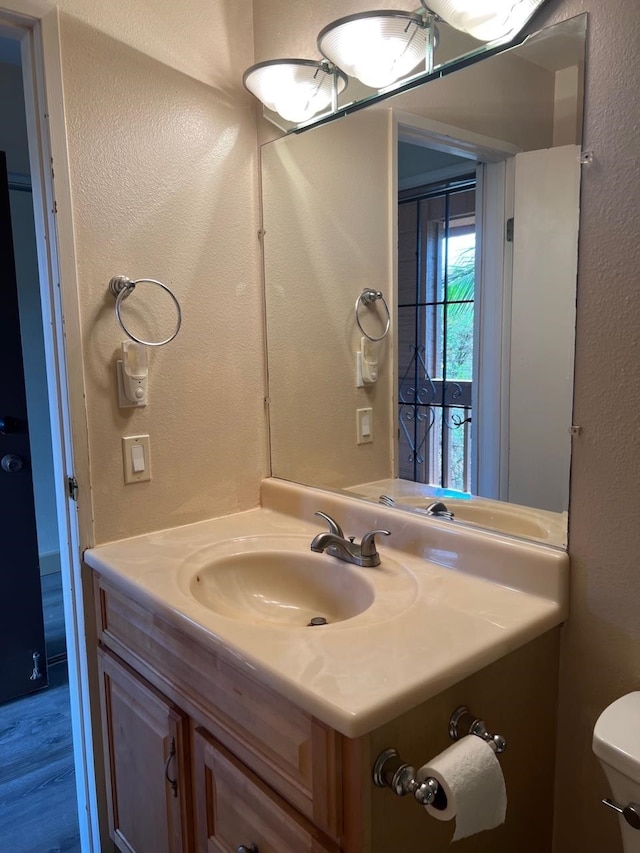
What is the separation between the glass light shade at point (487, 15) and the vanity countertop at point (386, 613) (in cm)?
93

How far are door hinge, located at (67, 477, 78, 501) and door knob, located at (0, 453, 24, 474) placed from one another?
965mm

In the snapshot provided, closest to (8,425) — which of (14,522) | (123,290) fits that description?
(14,522)

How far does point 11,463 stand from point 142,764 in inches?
51.5

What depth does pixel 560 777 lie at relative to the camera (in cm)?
111

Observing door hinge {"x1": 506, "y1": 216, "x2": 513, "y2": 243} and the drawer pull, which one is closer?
the drawer pull

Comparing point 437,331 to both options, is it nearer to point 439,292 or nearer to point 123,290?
point 439,292

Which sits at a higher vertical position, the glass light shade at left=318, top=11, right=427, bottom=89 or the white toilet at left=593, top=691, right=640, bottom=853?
the glass light shade at left=318, top=11, right=427, bottom=89

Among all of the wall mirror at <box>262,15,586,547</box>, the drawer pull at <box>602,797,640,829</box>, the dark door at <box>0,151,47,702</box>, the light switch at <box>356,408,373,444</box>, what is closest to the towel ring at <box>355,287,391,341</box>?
the wall mirror at <box>262,15,586,547</box>

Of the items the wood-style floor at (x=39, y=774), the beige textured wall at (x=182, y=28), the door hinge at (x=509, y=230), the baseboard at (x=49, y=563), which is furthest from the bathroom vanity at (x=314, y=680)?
the baseboard at (x=49, y=563)

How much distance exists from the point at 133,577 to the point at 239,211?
98cm

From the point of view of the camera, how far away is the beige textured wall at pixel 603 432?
94 cm

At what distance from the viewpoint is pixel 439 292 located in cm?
132

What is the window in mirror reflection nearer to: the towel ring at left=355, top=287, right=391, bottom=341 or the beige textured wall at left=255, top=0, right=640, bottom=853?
the towel ring at left=355, top=287, right=391, bottom=341

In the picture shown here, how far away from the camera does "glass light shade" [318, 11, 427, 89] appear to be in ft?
4.00
